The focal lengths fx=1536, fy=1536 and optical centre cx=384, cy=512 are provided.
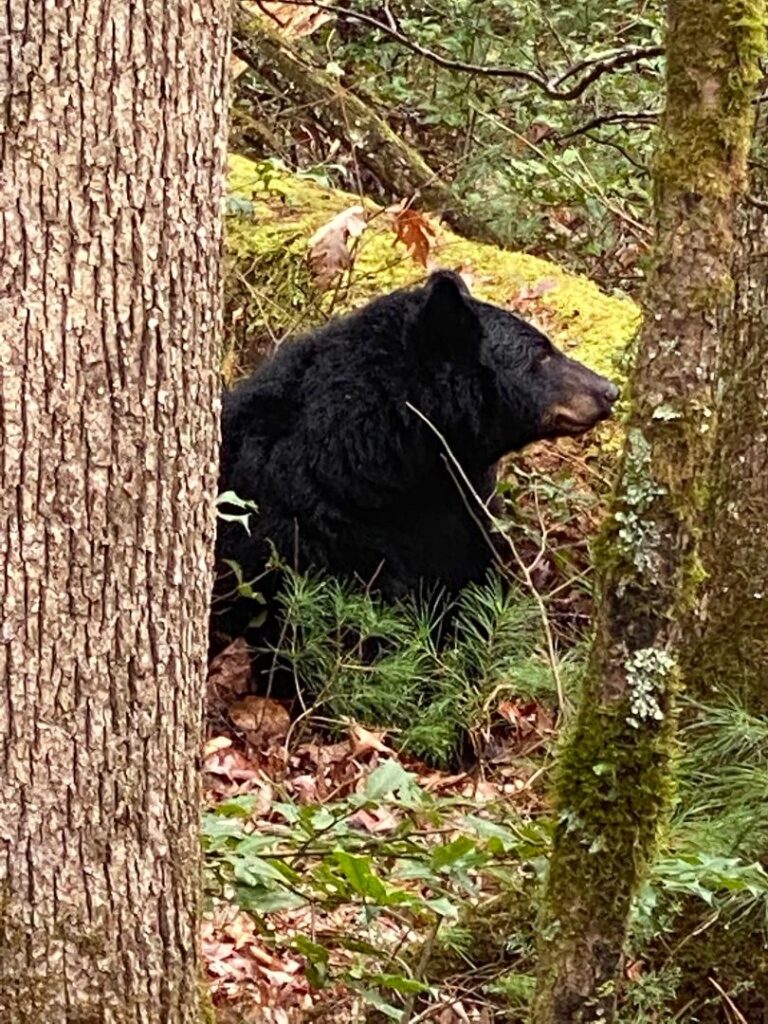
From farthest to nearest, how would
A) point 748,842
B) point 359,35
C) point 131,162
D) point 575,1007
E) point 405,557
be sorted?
point 359,35, point 405,557, point 748,842, point 575,1007, point 131,162

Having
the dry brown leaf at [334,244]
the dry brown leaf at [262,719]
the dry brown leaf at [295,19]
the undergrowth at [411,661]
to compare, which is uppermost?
the dry brown leaf at [295,19]

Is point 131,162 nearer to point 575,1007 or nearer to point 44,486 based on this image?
point 44,486

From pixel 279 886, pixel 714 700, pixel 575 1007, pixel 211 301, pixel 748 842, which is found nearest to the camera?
pixel 211 301

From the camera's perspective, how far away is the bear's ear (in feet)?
21.2

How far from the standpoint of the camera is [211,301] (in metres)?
2.85

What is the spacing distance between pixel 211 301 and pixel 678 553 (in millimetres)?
1029

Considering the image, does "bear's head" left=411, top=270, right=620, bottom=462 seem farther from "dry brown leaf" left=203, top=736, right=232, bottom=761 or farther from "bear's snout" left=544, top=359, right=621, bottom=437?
"dry brown leaf" left=203, top=736, right=232, bottom=761

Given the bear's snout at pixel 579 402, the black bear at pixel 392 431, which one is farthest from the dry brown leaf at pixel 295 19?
the bear's snout at pixel 579 402

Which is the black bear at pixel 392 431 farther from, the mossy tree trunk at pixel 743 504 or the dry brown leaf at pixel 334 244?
the mossy tree trunk at pixel 743 504

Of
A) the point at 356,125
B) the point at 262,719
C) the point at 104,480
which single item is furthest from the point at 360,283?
the point at 104,480

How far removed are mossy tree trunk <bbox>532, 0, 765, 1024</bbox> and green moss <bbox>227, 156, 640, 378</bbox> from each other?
16.2ft

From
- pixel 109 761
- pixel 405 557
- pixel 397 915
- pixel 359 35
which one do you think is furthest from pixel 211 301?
pixel 359 35

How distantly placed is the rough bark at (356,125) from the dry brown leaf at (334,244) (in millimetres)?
1987

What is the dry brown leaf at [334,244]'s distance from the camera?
7.40 meters
